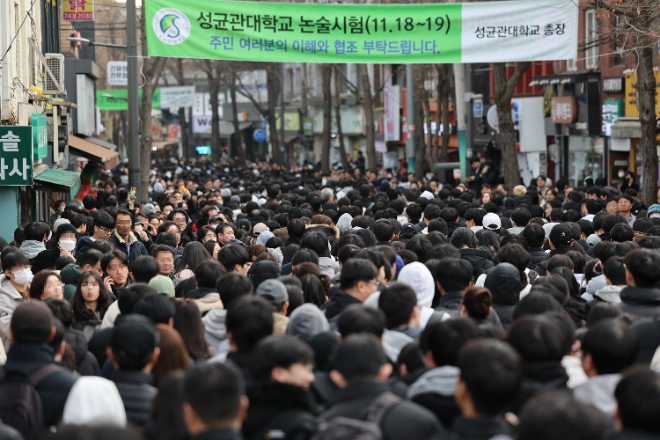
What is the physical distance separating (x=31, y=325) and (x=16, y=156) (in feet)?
32.0

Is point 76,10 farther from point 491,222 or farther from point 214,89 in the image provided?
point 214,89

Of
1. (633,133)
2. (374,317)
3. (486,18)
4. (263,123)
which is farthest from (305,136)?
(374,317)

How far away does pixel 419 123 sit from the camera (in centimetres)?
3603

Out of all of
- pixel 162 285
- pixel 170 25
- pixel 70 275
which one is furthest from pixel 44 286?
pixel 170 25

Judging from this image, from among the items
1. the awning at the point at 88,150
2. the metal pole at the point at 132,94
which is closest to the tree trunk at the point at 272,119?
the awning at the point at 88,150

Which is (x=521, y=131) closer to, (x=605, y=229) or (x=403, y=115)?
(x=403, y=115)

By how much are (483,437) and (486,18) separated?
12523 millimetres

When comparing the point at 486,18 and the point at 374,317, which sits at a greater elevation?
the point at 486,18

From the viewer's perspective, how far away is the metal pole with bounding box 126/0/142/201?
63.7 ft

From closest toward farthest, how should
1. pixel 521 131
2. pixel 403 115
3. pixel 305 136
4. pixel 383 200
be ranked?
pixel 383 200 → pixel 521 131 → pixel 403 115 → pixel 305 136

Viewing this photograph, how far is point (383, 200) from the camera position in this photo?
17.1 meters

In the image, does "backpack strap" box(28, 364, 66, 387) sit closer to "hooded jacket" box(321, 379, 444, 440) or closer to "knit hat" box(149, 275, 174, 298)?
"hooded jacket" box(321, 379, 444, 440)

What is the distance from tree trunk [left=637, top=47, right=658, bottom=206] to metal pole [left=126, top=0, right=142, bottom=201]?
8494 mm

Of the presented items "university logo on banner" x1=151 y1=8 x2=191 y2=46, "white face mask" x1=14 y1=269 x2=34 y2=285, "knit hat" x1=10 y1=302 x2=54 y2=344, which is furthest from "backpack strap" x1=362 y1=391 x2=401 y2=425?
"university logo on banner" x1=151 y1=8 x2=191 y2=46
